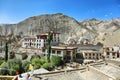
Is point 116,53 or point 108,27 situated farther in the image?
point 108,27

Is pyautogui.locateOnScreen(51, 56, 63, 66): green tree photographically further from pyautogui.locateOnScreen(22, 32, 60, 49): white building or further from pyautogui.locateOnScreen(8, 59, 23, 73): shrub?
pyautogui.locateOnScreen(22, 32, 60, 49): white building

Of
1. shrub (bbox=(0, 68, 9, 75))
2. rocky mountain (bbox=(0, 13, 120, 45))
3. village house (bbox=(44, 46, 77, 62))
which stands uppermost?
rocky mountain (bbox=(0, 13, 120, 45))

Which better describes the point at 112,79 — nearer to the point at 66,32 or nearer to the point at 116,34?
the point at 116,34

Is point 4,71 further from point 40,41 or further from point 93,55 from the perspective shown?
point 40,41

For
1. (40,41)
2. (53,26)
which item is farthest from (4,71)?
(53,26)

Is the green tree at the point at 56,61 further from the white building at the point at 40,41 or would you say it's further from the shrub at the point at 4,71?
the white building at the point at 40,41

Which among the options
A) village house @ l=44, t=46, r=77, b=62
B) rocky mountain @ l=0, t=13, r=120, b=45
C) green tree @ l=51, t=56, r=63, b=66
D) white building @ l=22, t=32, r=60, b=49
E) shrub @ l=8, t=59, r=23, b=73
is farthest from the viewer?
rocky mountain @ l=0, t=13, r=120, b=45

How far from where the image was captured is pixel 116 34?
78250mm

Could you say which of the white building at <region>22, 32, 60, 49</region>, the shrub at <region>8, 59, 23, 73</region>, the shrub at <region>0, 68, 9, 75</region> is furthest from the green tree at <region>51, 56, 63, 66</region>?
the white building at <region>22, 32, 60, 49</region>

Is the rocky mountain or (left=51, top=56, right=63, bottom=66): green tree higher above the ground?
the rocky mountain

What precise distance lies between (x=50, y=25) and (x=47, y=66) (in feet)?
277

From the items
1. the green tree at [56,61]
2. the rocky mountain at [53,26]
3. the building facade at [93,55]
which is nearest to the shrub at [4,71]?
the green tree at [56,61]

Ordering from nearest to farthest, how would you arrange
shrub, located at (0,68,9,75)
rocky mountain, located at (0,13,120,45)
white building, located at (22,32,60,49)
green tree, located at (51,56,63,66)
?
shrub, located at (0,68,9,75), green tree, located at (51,56,63,66), white building, located at (22,32,60,49), rocky mountain, located at (0,13,120,45)

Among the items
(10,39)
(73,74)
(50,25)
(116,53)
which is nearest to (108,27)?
(50,25)
